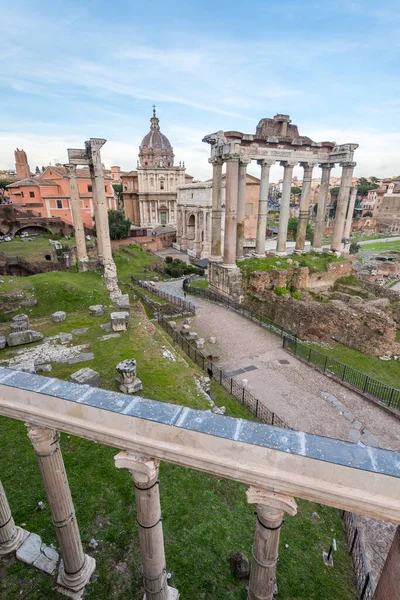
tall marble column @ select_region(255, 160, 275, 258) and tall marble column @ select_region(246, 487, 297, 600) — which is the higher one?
tall marble column @ select_region(255, 160, 275, 258)

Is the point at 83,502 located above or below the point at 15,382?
below

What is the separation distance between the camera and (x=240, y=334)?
15.9m

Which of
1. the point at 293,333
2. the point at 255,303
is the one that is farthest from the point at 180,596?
the point at 255,303

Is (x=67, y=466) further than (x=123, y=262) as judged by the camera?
No

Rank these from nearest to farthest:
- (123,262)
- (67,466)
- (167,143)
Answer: (67,466) → (123,262) → (167,143)

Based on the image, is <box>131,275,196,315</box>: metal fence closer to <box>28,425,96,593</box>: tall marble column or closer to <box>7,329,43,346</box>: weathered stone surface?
<box>7,329,43,346</box>: weathered stone surface

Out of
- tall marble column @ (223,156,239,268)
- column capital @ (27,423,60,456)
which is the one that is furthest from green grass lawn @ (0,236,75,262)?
column capital @ (27,423,60,456)

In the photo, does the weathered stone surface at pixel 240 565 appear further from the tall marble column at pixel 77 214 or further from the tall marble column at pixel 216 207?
the tall marble column at pixel 77 214

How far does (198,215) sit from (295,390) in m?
29.5

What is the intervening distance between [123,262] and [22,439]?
24399 mm

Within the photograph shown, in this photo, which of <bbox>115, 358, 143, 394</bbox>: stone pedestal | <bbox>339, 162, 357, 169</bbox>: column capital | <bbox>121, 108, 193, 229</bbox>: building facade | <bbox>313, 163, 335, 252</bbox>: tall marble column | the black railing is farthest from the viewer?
<bbox>121, 108, 193, 229</bbox>: building facade

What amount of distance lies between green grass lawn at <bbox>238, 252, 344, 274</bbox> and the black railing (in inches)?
89.2

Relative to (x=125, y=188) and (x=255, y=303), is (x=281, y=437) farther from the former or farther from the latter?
(x=125, y=188)

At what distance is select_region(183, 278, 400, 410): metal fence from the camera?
11148 mm
